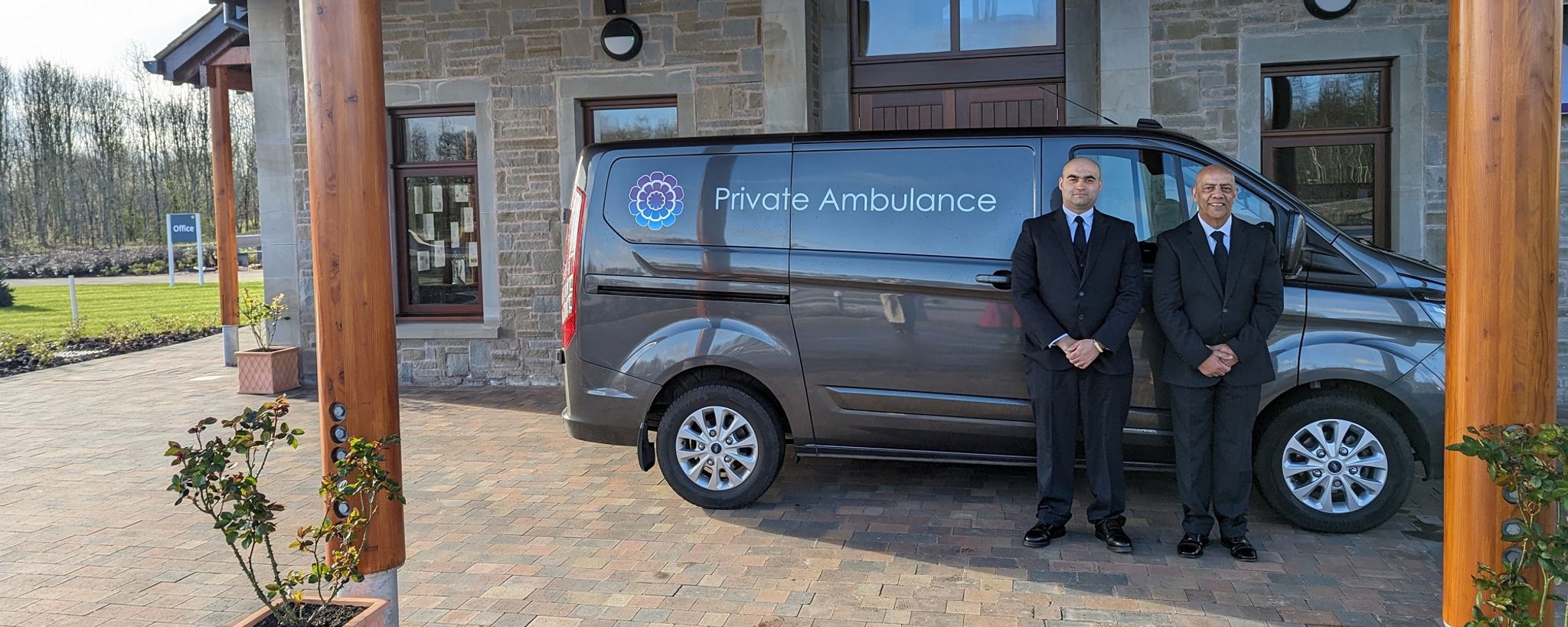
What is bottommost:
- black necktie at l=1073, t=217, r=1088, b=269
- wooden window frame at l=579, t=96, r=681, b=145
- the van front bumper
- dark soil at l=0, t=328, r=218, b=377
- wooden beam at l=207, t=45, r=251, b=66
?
dark soil at l=0, t=328, r=218, b=377

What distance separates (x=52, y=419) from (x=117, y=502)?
3.76m

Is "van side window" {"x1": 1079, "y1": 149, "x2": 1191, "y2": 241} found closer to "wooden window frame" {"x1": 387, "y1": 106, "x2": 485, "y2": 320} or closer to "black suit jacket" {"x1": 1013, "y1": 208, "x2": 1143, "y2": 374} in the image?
"black suit jacket" {"x1": 1013, "y1": 208, "x2": 1143, "y2": 374}

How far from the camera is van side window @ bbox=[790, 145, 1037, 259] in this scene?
5.29 metres

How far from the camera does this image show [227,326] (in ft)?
39.7

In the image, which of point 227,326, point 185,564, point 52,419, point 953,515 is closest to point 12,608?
point 185,564

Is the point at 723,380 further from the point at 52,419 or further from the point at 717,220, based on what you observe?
the point at 52,419

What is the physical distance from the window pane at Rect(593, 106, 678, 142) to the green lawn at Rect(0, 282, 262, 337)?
10579 mm

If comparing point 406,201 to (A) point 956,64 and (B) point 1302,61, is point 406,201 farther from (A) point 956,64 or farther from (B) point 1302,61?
(B) point 1302,61

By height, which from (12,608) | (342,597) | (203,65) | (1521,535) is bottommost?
(12,608)

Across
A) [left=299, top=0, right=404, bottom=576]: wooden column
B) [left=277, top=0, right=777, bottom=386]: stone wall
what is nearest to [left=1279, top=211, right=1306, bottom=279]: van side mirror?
[left=299, top=0, right=404, bottom=576]: wooden column

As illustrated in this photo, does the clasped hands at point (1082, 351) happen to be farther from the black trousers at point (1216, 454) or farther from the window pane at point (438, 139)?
the window pane at point (438, 139)

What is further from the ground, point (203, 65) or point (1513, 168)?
point (203, 65)

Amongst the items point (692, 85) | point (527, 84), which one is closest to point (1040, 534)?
point (692, 85)

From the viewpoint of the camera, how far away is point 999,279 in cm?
521
